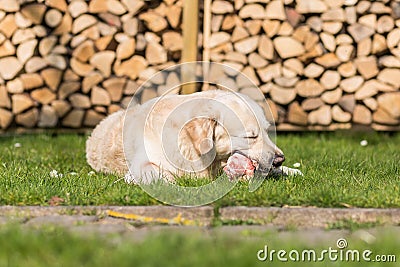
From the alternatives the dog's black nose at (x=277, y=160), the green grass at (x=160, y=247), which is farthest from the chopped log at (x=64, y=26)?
the green grass at (x=160, y=247)

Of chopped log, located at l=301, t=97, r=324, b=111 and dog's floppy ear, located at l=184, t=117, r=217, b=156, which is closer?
dog's floppy ear, located at l=184, t=117, r=217, b=156

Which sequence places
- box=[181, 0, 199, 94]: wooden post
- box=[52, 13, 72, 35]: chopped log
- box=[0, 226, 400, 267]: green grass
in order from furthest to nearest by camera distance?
box=[52, 13, 72, 35]: chopped log
box=[181, 0, 199, 94]: wooden post
box=[0, 226, 400, 267]: green grass

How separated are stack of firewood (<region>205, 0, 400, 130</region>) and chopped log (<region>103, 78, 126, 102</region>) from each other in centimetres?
99

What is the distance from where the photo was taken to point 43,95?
792 cm

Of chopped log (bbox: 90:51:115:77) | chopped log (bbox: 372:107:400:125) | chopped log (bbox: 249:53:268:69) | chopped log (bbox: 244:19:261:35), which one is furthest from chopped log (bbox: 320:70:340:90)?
chopped log (bbox: 90:51:115:77)

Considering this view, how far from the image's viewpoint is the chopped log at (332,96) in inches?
314

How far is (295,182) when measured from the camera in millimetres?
4773

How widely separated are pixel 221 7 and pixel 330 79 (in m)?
1.36

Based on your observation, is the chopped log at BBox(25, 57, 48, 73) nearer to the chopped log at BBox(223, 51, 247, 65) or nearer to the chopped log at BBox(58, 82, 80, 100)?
the chopped log at BBox(58, 82, 80, 100)

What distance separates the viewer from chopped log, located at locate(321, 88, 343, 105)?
7.99 m

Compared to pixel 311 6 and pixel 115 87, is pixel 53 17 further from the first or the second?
pixel 311 6

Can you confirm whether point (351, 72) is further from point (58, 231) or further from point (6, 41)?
point (58, 231)

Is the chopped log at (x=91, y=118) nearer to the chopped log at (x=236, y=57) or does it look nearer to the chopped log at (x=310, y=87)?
the chopped log at (x=236, y=57)

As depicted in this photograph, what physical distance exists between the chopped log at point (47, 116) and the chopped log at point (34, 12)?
90 cm
